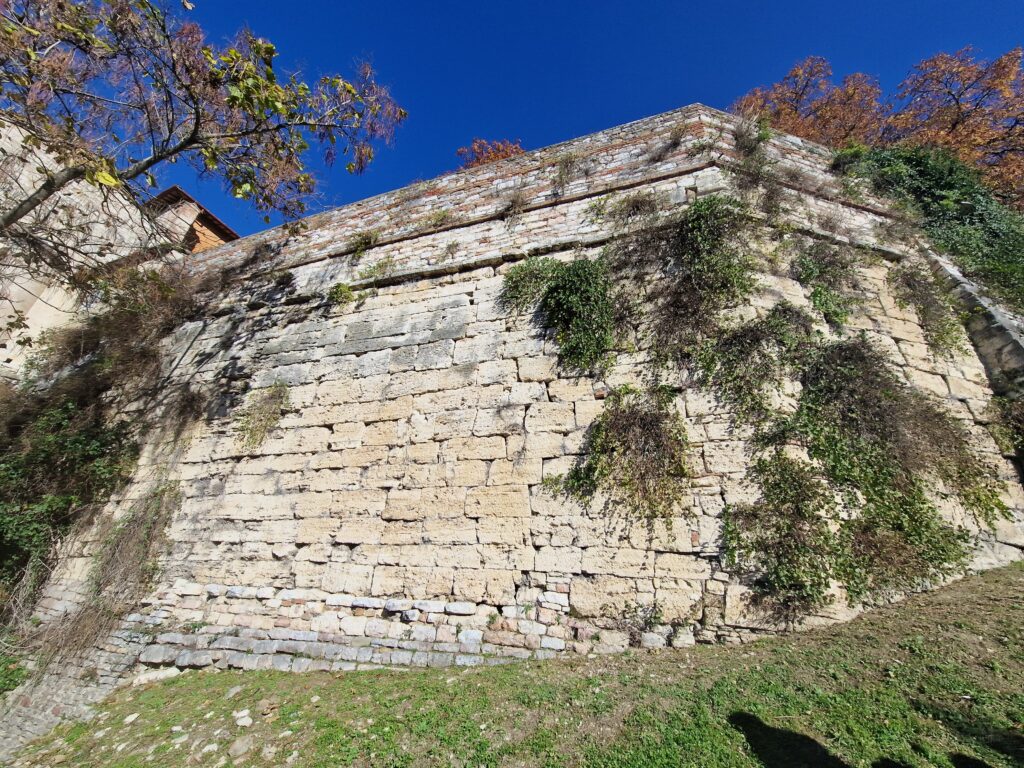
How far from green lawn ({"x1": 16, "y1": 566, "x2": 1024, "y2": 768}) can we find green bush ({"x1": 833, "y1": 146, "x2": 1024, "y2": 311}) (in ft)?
13.9

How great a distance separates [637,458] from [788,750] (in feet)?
7.52

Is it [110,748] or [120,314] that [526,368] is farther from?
[120,314]

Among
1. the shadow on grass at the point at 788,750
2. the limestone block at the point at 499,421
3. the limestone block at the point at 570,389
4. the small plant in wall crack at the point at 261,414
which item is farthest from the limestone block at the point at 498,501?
the small plant in wall crack at the point at 261,414

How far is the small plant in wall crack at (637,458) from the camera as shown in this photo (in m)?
4.09

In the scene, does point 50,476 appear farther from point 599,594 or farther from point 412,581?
point 599,594

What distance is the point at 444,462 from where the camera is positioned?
4.99m

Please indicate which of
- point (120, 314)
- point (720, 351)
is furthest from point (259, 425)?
point (720, 351)

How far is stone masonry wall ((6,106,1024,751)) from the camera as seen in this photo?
4016 mm

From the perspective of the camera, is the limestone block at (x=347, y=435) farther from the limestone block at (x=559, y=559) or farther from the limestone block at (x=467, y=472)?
the limestone block at (x=559, y=559)

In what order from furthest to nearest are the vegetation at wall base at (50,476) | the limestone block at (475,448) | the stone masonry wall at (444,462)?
the vegetation at wall base at (50,476)
the limestone block at (475,448)
the stone masonry wall at (444,462)

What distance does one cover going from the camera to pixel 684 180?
5.77 m

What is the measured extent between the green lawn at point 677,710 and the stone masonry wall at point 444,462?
15.0 inches

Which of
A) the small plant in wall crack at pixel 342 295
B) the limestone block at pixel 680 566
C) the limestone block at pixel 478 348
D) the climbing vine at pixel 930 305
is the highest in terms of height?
the small plant in wall crack at pixel 342 295

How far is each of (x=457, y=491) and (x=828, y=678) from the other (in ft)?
11.2
